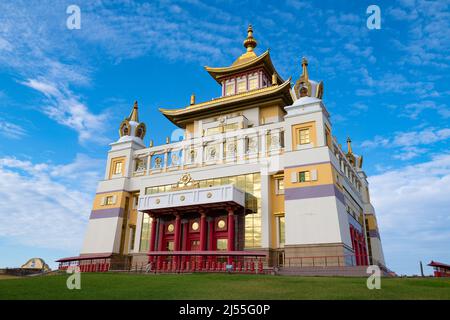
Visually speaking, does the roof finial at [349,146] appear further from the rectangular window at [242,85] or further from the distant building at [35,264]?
the distant building at [35,264]

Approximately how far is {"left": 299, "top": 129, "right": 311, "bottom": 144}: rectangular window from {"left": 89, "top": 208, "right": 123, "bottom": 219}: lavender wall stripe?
20.5 metres

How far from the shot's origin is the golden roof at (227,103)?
40.8m

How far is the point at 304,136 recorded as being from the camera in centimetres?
3347

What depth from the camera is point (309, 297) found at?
1360cm

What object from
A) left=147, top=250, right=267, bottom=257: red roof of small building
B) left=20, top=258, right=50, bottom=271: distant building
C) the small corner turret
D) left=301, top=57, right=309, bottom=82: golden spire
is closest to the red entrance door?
left=147, top=250, right=267, bottom=257: red roof of small building

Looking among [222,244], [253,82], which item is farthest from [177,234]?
[253,82]

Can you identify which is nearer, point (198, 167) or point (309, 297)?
point (309, 297)

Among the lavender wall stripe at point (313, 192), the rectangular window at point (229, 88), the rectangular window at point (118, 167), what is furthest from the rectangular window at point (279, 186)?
the rectangular window at point (118, 167)

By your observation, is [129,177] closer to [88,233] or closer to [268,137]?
[88,233]

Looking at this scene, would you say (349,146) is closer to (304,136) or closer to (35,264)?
(304,136)

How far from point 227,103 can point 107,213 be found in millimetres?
17889

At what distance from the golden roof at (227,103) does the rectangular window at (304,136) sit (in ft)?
26.7
